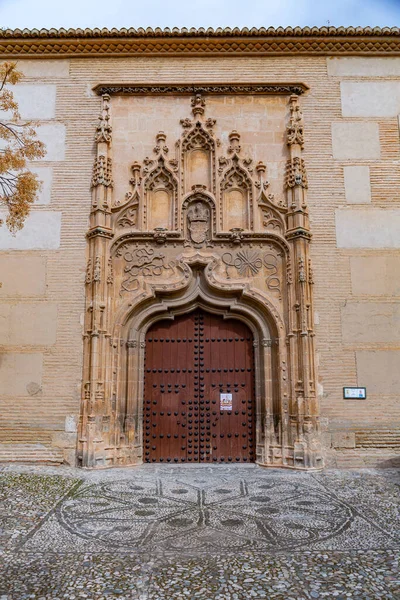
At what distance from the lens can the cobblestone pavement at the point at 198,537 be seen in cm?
310

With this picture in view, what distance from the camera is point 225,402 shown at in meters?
8.16

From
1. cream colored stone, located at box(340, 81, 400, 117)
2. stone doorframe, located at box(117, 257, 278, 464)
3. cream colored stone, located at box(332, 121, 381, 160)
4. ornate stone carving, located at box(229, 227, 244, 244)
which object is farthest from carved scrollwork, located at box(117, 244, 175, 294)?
cream colored stone, located at box(340, 81, 400, 117)

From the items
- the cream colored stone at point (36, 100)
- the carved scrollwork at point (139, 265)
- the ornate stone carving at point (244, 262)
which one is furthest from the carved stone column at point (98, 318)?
the ornate stone carving at point (244, 262)

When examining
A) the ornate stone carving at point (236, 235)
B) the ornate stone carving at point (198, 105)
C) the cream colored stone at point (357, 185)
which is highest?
the ornate stone carving at point (198, 105)

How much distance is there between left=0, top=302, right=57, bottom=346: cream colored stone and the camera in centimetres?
808

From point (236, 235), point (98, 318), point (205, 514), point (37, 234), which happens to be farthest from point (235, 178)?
point (205, 514)

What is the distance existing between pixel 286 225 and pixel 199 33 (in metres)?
4.04

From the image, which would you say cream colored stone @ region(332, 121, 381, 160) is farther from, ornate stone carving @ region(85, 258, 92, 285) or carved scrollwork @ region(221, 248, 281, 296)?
ornate stone carving @ region(85, 258, 92, 285)

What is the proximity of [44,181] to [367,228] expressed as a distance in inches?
230

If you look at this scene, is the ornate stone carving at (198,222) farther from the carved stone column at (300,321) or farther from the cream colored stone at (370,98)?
the cream colored stone at (370,98)

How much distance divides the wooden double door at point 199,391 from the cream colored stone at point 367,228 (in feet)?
7.94

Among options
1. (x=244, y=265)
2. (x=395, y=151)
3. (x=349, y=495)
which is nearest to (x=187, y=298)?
(x=244, y=265)

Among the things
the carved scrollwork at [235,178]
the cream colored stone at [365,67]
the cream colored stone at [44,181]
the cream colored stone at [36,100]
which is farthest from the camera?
the cream colored stone at [365,67]

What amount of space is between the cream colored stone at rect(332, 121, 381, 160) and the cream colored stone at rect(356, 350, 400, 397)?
11.7 ft
